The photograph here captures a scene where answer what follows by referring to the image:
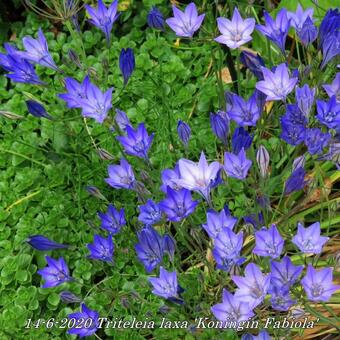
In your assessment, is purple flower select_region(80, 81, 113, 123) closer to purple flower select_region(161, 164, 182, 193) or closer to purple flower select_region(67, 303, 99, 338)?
purple flower select_region(161, 164, 182, 193)

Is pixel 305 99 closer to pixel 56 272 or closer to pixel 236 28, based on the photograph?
pixel 236 28

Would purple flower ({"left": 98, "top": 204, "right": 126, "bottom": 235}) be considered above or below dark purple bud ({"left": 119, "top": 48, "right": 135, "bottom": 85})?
below

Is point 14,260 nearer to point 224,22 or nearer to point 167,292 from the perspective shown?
point 167,292

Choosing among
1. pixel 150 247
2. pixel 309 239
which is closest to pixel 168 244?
pixel 150 247

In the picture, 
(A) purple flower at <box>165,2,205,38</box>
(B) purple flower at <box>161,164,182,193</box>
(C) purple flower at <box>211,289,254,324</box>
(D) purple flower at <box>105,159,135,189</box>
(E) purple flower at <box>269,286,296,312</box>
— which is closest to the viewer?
(E) purple flower at <box>269,286,296,312</box>

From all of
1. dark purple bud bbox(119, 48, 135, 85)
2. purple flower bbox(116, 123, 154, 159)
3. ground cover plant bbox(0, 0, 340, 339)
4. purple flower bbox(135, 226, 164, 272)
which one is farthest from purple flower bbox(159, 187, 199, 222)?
dark purple bud bbox(119, 48, 135, 85)

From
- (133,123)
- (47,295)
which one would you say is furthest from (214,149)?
(47,295)
